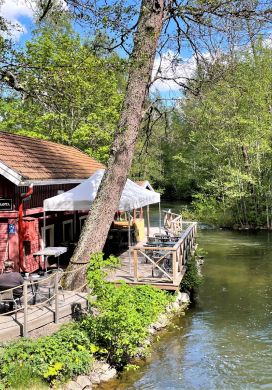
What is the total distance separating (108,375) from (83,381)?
1.98ft

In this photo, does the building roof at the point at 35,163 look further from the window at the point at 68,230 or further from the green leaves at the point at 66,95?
the window at the point at 68,230

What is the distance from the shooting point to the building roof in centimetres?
1111

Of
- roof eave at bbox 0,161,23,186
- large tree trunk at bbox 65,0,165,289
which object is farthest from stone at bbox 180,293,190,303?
roof eave at bbox 0,161,23,186

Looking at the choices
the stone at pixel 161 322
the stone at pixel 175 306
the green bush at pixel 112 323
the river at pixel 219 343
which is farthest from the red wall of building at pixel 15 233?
the river at pixel 219 343

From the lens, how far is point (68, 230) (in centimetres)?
1534

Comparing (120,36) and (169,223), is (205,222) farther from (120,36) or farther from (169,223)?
(120,36)

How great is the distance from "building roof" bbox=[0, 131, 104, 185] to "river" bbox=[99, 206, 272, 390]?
5.43 m

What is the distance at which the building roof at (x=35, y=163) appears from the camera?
11.1 m

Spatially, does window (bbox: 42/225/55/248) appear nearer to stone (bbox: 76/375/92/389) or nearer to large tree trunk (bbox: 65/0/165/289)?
large tree trunk (bbox: 65/0/165/289)

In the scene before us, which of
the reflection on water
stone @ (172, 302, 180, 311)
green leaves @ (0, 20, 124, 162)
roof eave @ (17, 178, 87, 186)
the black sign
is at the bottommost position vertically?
the reflection on water

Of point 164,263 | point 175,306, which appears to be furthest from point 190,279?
point 175,306

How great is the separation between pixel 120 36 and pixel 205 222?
964 inches

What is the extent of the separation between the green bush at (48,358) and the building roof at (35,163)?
4925 mm

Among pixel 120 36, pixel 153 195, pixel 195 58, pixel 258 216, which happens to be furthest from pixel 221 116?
pixel 120 36
